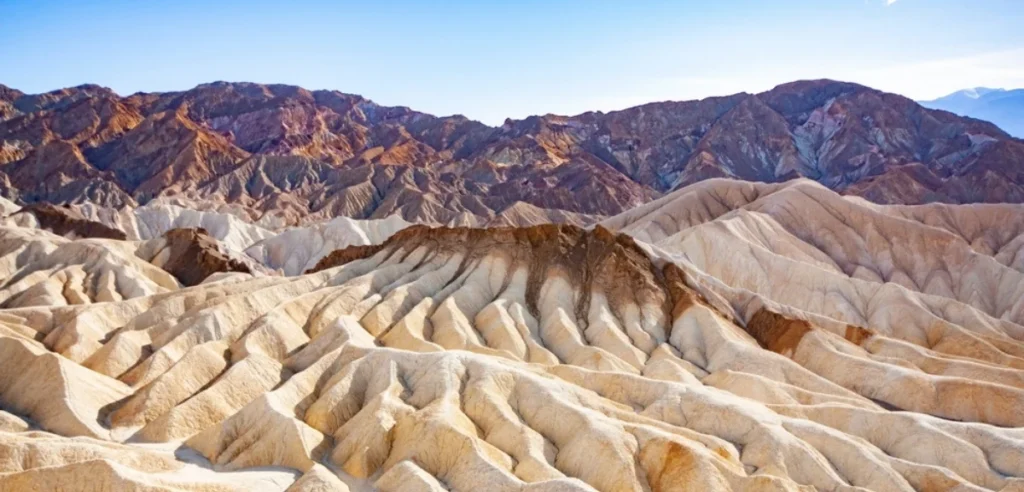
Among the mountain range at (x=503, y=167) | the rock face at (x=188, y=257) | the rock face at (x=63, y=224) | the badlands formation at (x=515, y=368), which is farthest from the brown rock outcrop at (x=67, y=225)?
the mountain range at (x=503, y=167)

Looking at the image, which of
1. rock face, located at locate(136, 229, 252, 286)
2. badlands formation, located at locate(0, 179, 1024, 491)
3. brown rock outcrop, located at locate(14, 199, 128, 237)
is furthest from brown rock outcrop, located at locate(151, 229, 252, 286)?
brown rock outcrop, located at locate(14, 199, 128, 237)

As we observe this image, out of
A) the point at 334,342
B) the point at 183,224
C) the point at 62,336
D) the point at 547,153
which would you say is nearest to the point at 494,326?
the point at 334,342

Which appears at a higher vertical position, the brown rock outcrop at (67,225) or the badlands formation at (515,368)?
the brown rock outcrop at (67,225)

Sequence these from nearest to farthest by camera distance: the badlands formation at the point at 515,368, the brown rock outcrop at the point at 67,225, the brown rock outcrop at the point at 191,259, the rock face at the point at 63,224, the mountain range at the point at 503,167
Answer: the badlands formation at the point at 515,368 < the brown rock outcrop at the point at 191,259 < the brown rock outcrop at the point at 67,225 < the rock face at the point at 63,224 < the mountain range at the point at 503,167

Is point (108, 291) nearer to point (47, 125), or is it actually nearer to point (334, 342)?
point (334, 342)

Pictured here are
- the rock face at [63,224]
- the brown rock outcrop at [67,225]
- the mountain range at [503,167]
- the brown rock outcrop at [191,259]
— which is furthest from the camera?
the mountain range at [503,167]

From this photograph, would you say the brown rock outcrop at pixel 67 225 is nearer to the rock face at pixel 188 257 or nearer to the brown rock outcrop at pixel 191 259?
the rock face at pixel 188 257

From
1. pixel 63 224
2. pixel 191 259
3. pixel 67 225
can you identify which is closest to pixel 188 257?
pixel 191 259
